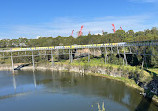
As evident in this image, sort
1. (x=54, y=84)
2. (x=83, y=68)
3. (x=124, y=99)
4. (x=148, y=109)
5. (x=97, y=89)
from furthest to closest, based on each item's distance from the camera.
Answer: (x=83, y=68)
(x=54, y=84)
(x=97, y=89)
(x=124, y=99)
(x=148, y=109)

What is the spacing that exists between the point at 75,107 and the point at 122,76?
1856 centimetres

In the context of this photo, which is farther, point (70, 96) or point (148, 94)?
point (70, 96)

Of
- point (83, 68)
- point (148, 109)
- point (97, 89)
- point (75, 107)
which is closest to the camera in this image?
point (148, 109)

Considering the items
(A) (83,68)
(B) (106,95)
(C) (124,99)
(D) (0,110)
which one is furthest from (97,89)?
(D) (0,110)

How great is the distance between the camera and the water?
23.9 m

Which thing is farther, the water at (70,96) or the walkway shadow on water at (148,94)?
the water at (70,96)

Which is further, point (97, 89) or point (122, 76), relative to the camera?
point (122, 76)

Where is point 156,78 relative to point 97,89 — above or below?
above

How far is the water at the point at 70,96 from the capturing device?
78.5 ft

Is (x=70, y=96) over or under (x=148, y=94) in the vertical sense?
under

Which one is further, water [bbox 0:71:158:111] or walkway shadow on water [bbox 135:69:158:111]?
water [bbox 0:71:158:111]

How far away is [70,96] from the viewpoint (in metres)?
28.3

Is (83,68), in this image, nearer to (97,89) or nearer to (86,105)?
(97,89)

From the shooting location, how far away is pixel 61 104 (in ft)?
82.2
